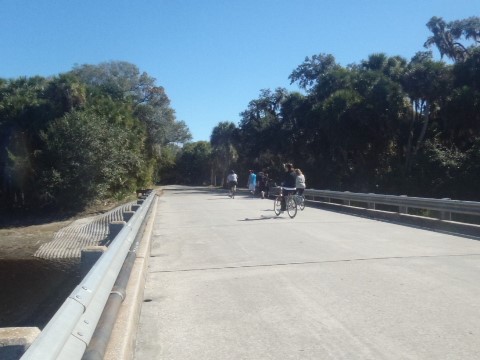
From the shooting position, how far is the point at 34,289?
12.5 metres

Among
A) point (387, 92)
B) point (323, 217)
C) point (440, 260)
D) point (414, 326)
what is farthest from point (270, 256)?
point (387, 92)

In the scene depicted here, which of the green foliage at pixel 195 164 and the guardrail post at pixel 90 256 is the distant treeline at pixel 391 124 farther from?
the green foliage at pixel 195 164

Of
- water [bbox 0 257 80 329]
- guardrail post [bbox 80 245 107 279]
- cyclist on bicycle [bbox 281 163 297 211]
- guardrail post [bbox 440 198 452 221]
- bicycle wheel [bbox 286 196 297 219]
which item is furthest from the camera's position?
cyclist on bicycle [bbox 281 163 297 211]

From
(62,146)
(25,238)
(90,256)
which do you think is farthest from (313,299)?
(62,146)

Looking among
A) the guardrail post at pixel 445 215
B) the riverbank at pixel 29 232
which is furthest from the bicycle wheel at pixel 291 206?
the riverbank at pixel 29 232

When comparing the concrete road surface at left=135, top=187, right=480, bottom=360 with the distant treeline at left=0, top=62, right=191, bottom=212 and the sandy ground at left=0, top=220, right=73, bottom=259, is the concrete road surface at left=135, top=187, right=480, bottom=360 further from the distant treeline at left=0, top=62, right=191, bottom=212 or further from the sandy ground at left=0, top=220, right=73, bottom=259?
the distant treeline at left=0, top=62, right=191, bottom=212

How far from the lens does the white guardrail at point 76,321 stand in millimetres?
Answer: 2750

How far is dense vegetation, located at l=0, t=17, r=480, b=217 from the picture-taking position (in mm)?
32031

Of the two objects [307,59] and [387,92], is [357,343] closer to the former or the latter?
[387,92]

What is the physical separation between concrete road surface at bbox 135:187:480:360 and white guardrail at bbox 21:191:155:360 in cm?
83

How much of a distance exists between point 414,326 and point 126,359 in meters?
3.01

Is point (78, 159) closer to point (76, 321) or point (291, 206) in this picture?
point (291, 206)

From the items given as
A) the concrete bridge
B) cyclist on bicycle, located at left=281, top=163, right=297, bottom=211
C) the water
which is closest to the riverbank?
the water

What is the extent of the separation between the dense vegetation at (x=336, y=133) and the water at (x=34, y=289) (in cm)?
1722
